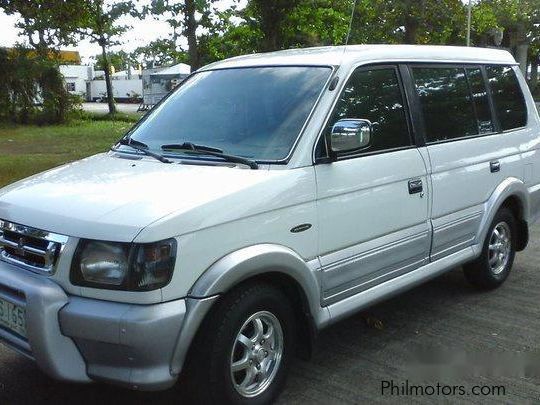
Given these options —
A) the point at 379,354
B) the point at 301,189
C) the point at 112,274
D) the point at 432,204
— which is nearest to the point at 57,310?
the point at 112,274

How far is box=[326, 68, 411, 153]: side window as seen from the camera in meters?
3.93

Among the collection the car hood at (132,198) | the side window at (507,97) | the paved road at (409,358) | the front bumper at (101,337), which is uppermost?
the side window at (507,97)

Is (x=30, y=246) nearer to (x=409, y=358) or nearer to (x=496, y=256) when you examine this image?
(x=409, y=358)

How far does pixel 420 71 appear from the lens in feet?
14.9

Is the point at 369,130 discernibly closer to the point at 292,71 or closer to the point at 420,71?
the point at 292,71

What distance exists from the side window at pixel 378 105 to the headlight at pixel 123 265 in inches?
56.0

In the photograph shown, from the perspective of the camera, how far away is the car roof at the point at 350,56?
13.2ft

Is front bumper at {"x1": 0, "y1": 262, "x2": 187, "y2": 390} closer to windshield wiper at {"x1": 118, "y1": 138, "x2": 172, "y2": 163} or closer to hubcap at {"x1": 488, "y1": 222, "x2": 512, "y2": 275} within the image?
windshield wiper at {"x1": 118, "y1": 138, "x2": 172, "y2": 163}

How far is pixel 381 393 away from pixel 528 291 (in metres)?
2.42

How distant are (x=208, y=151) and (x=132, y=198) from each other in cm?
77

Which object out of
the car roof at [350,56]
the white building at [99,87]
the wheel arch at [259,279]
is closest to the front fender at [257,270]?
the wheel arch at [259,279]

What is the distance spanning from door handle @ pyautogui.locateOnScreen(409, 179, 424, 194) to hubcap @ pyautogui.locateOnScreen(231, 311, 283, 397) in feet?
4.51

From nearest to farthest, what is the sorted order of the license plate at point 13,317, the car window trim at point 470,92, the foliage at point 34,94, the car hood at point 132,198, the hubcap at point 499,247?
the car hood at point 132,198 < the license plate at point 13,317 < the car window trim at point 470,92 < the hubcap at point 499,247 < the foliage at point 34,94

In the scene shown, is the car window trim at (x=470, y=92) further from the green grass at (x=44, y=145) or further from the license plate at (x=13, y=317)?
the green grass at (x=44, y=145)
